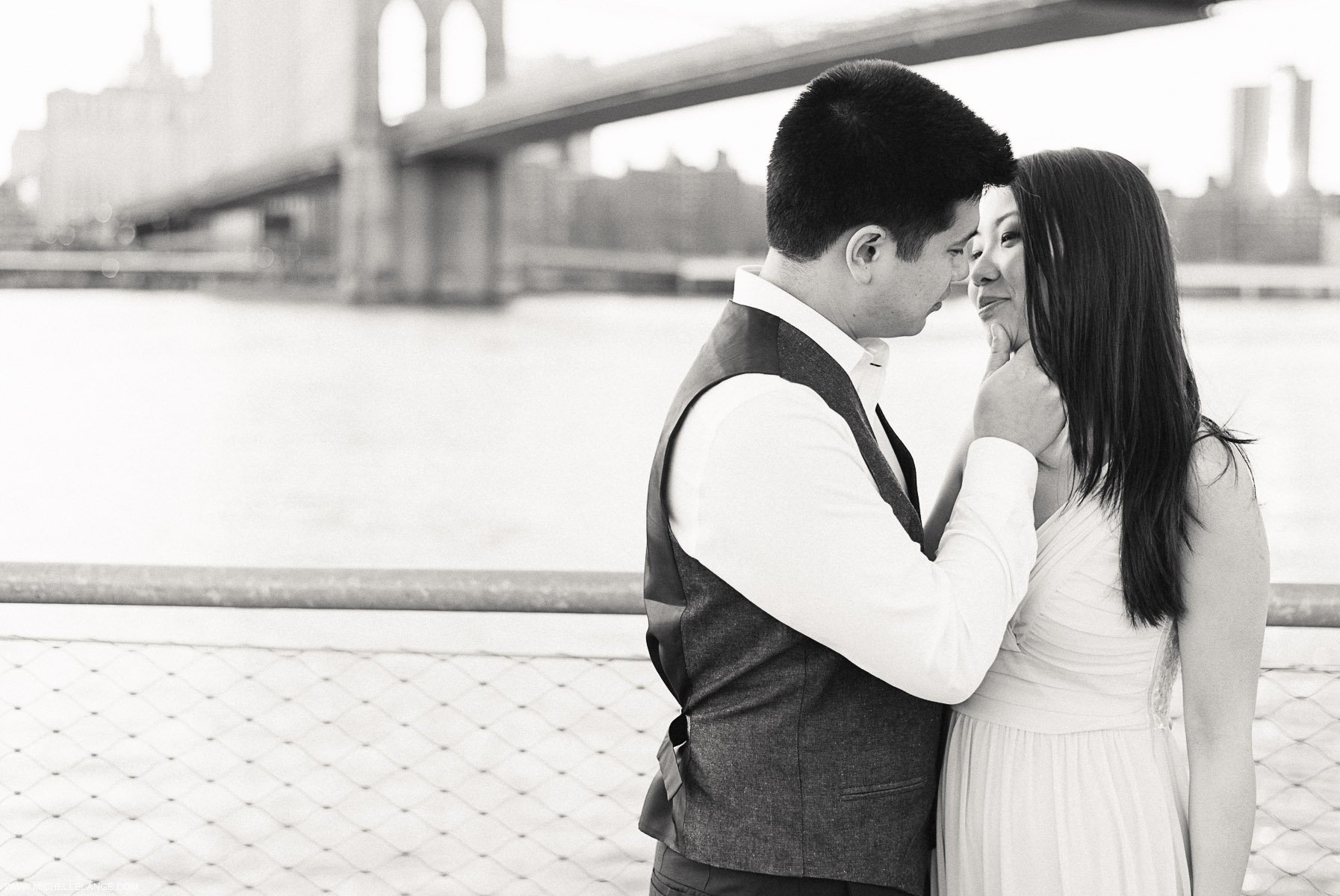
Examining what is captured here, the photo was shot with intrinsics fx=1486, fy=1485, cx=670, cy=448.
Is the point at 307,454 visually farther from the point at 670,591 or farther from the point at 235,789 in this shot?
the point at 670,591

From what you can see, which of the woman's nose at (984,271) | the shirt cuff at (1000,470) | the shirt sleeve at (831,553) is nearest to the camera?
the shirt sleeve at (831,553)

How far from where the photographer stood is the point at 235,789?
3.41 meters

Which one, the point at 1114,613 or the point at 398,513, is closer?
the point at 1114,613

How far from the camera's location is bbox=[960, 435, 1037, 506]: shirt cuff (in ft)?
4.25

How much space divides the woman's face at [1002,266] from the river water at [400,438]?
198 millimetres

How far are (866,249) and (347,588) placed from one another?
0.87 metres

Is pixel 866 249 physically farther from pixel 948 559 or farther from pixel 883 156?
pixel 948 559

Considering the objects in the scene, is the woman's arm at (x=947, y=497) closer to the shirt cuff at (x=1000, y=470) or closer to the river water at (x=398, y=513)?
the shirt cuff at (x=1000, y=470)

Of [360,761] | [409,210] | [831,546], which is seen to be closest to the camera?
[831,546]

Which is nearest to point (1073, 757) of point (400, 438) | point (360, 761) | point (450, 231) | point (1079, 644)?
point (1079, 644)

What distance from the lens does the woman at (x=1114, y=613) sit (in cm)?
141

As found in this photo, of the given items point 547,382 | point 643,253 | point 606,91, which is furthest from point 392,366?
point 643,253

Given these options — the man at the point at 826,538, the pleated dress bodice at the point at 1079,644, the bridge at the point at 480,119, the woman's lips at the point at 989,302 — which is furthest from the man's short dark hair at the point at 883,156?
the bridge at the point at 480,119

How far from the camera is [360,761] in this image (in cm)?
364
